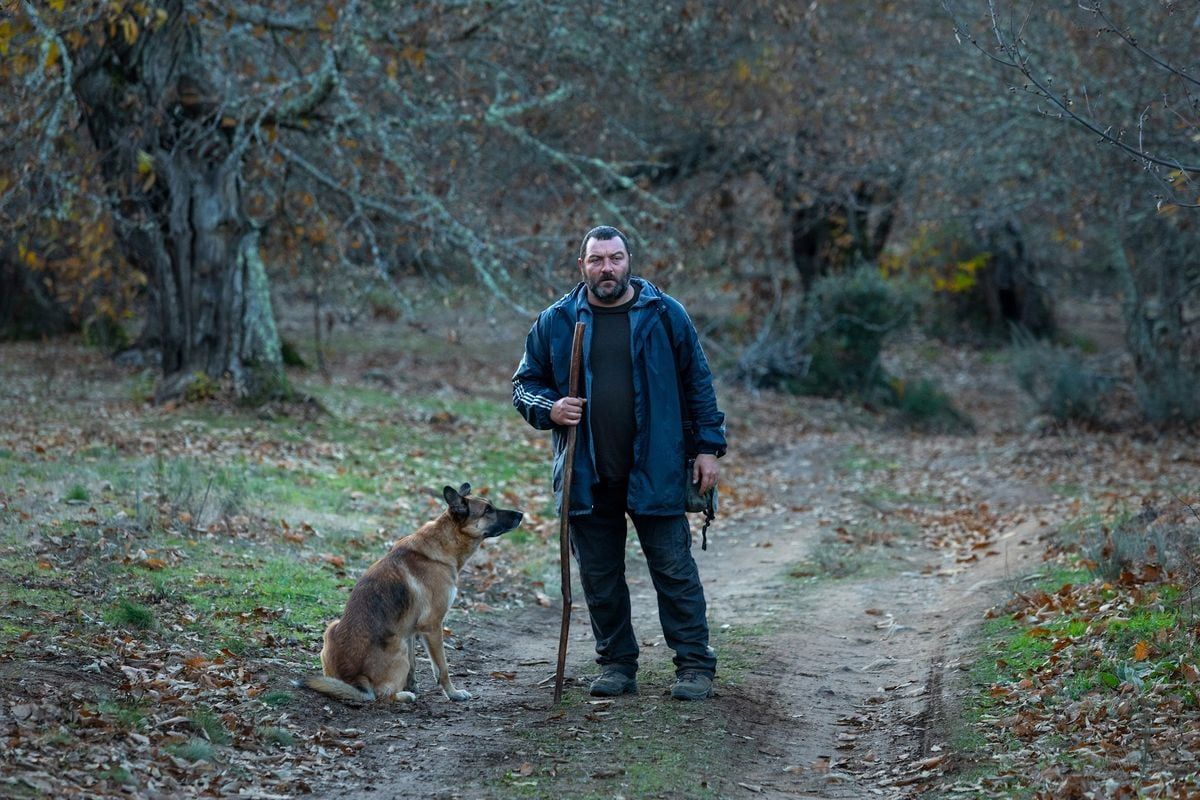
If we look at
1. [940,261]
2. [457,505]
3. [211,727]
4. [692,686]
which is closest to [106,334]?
[940,261]

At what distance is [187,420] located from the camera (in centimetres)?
1548

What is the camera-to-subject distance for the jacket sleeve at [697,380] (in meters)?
7.21

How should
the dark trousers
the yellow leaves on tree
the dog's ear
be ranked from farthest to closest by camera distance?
the yellow leaves on tree < the dog's ear < the dark trousers

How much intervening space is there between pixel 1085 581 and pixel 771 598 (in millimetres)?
2425

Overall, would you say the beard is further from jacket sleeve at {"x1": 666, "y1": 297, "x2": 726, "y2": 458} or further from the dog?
the dog

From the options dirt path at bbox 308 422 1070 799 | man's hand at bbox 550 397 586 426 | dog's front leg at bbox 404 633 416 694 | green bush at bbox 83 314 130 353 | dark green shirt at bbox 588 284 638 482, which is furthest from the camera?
green bush at bbox 83 314 130 353

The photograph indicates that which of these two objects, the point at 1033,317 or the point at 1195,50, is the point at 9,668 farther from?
the point at 1033,317

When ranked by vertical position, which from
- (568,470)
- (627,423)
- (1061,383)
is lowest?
(1061,383)

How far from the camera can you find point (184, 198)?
640 inches

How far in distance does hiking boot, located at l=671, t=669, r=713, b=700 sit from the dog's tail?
168 centimetres

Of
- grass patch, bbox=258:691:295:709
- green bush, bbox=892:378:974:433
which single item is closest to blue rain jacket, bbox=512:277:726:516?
grass patch, bbox=258:691:295:709

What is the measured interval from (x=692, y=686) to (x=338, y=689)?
193cm

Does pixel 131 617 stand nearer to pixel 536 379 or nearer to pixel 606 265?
pixel 536 379

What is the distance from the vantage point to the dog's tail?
7.11 meters
